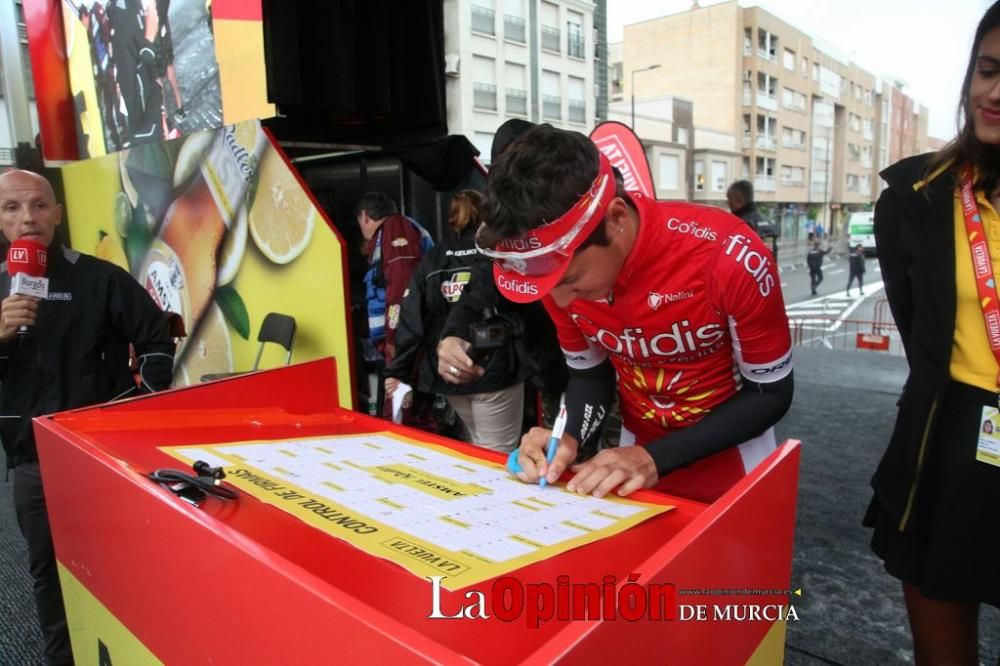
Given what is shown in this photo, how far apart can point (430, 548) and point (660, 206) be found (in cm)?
87

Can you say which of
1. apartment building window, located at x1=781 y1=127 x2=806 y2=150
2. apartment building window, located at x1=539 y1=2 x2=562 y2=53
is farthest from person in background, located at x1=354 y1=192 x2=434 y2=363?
apartment building window, located at x1=781 y1=127 x2=806 y2=150

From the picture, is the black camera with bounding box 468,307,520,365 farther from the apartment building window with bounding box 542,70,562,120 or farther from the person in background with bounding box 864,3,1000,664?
the apartment building window with bounding box 542,70,562,120

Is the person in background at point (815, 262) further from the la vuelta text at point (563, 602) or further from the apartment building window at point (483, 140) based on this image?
the la vuelta text at point (563, 602)

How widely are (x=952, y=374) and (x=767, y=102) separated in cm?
4027

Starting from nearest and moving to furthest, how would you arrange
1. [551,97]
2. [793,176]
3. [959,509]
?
1. [959,509]
2. [551,97]
3. [793,176]

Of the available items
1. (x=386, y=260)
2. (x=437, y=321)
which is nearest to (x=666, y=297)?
(x=437, y=321)

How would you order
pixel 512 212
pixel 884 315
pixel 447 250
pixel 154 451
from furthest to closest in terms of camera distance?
pixel 884 315 < pixel 447 250 < pixel 154 451 < pixel 512 212

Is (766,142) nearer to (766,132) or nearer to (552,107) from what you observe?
(766,132)

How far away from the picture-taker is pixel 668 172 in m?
28.8

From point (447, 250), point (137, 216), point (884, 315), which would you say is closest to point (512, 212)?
point (447, 250)

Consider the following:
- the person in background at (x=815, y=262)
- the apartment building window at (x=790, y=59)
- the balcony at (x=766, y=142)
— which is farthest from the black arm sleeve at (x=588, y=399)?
the apartment building window at (x=790, y=59)

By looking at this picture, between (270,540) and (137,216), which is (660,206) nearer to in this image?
(270,540)

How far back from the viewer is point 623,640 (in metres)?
0.61

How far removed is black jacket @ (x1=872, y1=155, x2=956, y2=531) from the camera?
1091 mm
